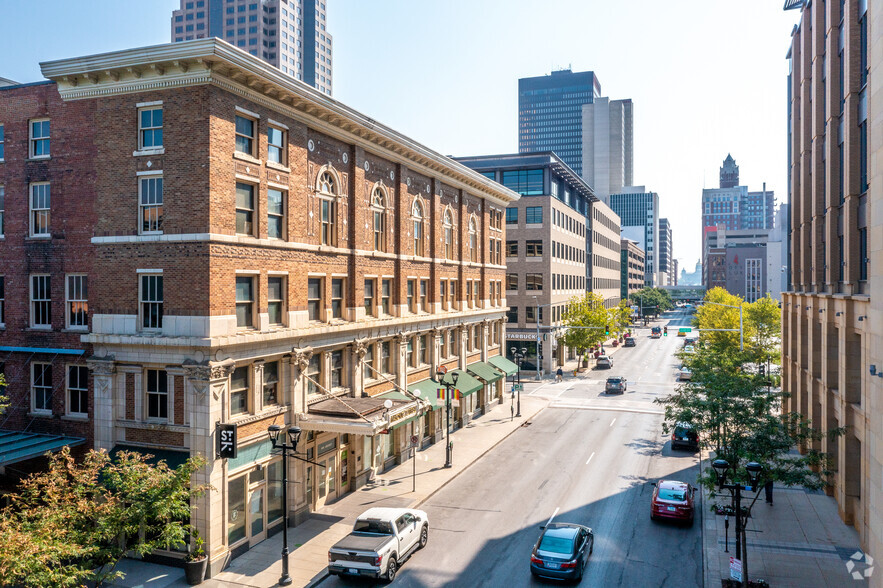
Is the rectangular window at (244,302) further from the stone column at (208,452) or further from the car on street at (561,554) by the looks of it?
the car on street at (561,554)

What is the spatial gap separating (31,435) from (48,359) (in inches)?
120

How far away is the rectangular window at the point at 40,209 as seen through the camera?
2552 cm

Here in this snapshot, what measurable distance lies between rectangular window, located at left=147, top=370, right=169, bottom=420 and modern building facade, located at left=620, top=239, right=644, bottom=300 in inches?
5890

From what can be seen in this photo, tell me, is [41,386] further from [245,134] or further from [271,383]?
[245,134]

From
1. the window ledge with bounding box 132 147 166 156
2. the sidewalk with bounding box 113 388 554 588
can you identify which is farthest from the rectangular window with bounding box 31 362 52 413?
the window ledge with bounding box 132 147 166 156

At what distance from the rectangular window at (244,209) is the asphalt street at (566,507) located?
509 inches

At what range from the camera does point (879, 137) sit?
14.6m

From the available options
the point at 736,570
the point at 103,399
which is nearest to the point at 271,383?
the point at 103,399

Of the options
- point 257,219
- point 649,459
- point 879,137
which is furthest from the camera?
point 649,459

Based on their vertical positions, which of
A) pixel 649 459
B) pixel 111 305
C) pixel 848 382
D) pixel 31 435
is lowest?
pixel 649 459

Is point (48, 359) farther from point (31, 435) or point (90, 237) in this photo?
point (90, 237)

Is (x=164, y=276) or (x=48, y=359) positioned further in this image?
(x=48, y=359)

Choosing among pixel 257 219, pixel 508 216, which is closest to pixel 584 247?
pixel 508 216

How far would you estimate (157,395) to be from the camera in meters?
22.5
